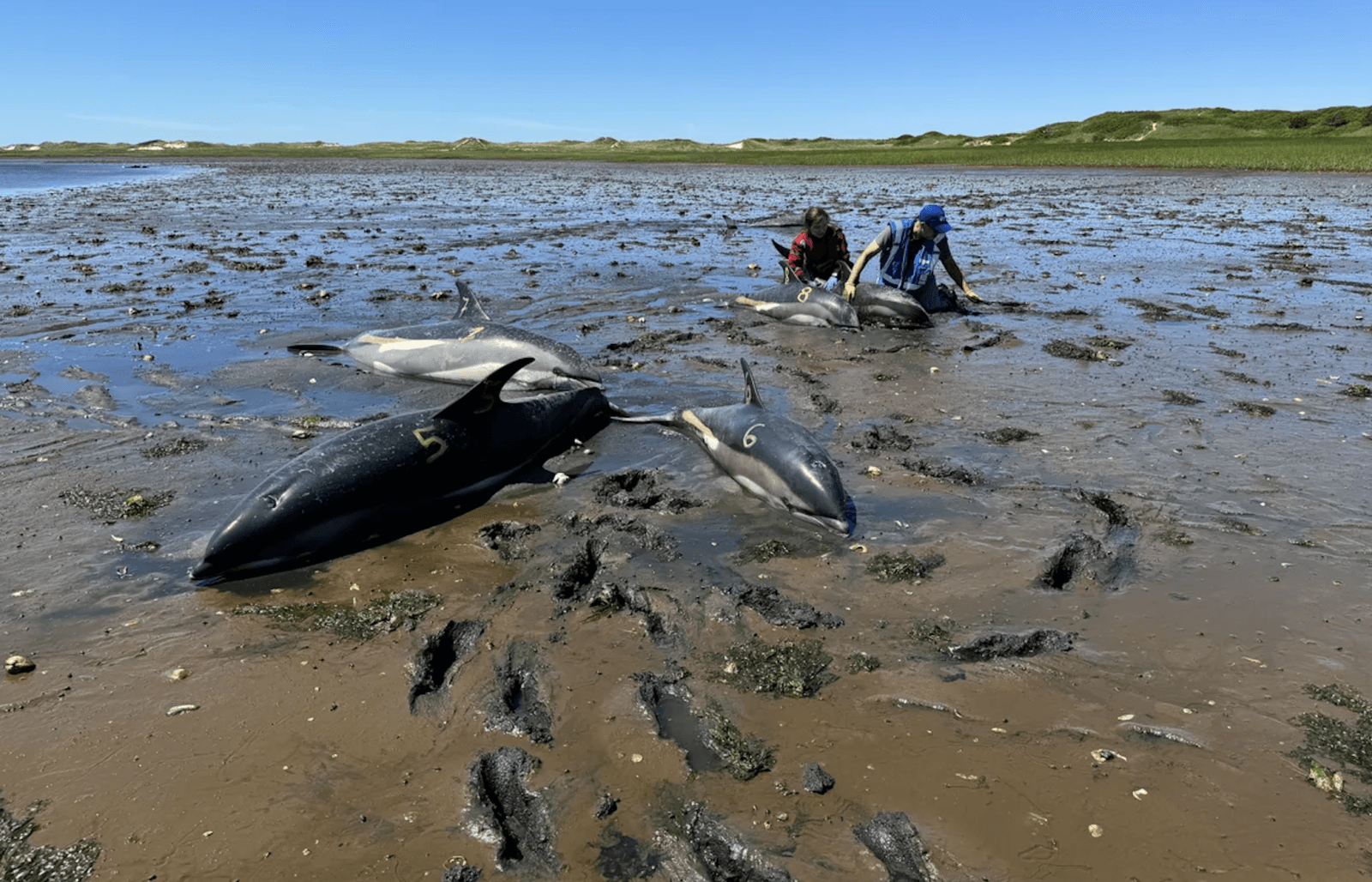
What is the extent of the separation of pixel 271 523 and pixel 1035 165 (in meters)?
70.7

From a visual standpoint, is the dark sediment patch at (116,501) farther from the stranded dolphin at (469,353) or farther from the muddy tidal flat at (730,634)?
the stranded dolphin at (469,353)

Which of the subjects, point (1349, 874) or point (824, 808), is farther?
point (824, 808)

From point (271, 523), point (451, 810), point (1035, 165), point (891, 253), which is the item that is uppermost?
point (1035, 165)

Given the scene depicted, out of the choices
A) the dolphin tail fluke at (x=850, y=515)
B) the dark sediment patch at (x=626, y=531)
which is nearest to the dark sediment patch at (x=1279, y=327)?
the dolphin tail fluke at (x=850, y=515)

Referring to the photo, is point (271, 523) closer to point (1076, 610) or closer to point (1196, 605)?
point (1076, 610)

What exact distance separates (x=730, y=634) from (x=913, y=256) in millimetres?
10393

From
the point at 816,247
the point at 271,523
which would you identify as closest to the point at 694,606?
the point at 271,523

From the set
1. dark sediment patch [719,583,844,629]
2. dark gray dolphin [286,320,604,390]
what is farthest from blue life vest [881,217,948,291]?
dark sediment patch [719,583,844,629]

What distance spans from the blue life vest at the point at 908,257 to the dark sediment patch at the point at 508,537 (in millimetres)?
9588

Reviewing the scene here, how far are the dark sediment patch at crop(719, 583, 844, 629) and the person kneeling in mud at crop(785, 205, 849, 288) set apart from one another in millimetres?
10463

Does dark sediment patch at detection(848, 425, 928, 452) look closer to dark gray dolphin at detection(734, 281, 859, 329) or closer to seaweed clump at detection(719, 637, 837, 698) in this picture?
seaweed clump at detection(719, 637, 837, 698)

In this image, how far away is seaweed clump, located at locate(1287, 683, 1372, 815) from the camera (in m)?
3.62

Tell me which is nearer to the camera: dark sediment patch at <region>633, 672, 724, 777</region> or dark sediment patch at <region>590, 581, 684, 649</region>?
dark sediment patch at <region>633, 672, 724, 777</region>

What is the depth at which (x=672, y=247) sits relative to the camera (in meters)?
22.7
